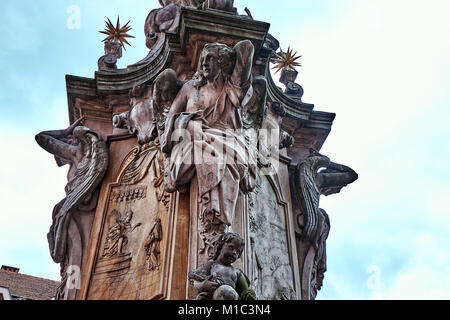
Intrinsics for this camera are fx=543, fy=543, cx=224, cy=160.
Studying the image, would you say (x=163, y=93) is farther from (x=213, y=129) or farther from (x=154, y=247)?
(x=154, y=247)

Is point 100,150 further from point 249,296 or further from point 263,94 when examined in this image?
point 249,296

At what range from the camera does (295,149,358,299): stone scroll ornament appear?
6699 mm

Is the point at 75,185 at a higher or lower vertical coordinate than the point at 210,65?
lower

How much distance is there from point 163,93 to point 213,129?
871 millimetres

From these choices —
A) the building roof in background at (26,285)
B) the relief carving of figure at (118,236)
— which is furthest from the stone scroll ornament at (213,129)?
the building roof in background at (26,285)

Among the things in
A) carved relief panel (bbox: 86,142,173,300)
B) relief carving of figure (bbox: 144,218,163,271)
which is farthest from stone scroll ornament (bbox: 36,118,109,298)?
relief carving of figure (bbox: 144,218,163,271)

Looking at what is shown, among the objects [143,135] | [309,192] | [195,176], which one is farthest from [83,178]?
[309,192]

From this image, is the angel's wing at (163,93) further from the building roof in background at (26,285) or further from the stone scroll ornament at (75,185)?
the building roof in background at (26,285)

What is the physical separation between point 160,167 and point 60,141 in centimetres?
172

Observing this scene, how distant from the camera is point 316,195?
23.0ft

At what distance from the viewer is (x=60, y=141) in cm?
716

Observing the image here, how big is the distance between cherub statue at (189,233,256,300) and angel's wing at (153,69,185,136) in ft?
7.07
